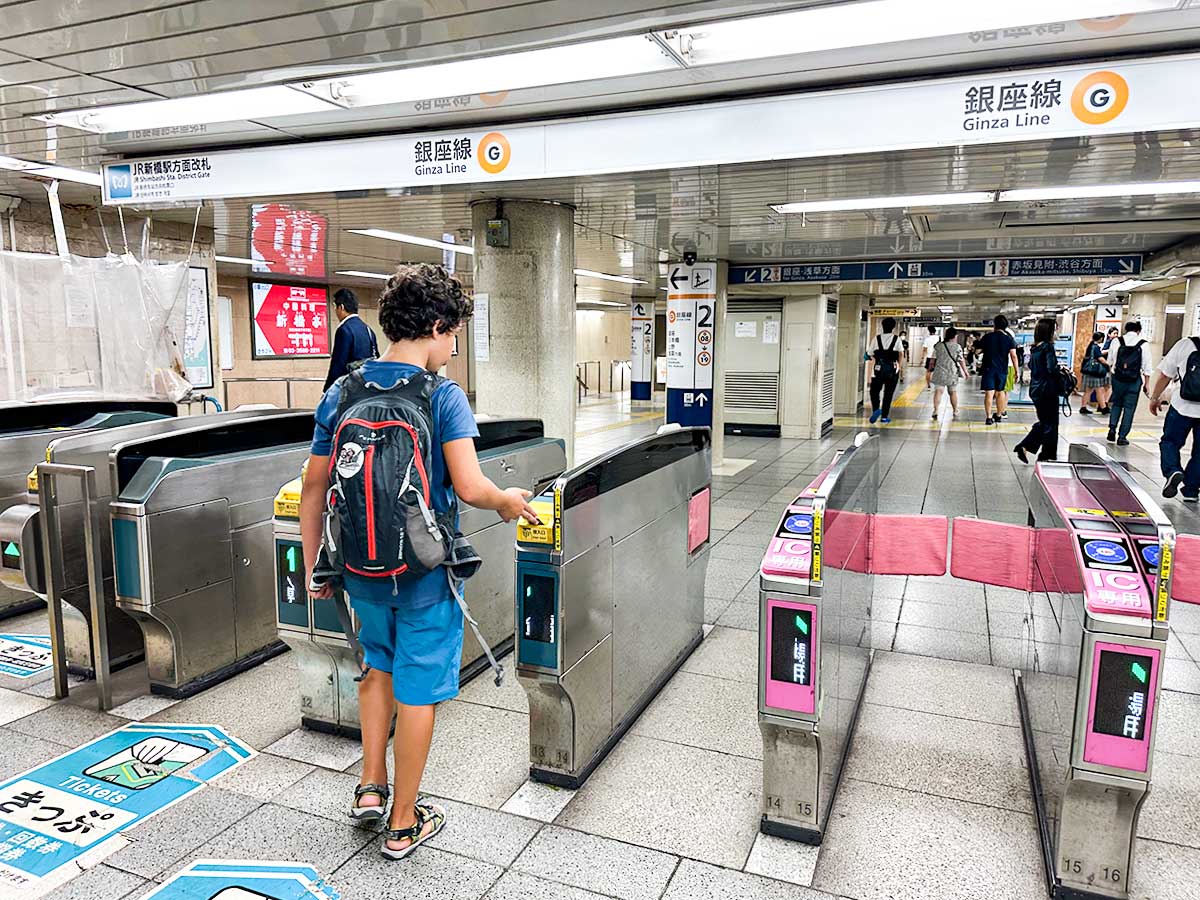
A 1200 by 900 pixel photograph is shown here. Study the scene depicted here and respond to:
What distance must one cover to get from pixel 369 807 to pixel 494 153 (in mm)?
3094

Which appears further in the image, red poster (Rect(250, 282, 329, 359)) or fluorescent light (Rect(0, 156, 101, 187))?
red poster (Rect(250, 282, 329, 359))

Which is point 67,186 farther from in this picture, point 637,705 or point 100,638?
point 637,705

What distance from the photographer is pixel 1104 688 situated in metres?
2.03

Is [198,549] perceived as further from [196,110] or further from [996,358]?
[996,358]

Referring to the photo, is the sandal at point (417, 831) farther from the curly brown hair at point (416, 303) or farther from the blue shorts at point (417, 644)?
the curly brown hair at point (416, 303)

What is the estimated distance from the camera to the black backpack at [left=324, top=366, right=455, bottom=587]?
2104 mm

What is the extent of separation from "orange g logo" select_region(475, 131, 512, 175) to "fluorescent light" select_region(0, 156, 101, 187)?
3171 millimetres

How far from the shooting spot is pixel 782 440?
1213cm

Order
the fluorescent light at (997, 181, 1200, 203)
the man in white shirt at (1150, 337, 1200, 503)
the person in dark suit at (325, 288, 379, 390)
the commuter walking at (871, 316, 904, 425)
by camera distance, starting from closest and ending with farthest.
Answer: the fluorescent light at (997, 181, 1200, 203), the person in dark suit at (325, 288, 379, 390), the man in white shirt at (1150, 337, 1200, 503), the commuter walking at (871, 316, 904, 425)

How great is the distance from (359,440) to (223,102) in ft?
9.54

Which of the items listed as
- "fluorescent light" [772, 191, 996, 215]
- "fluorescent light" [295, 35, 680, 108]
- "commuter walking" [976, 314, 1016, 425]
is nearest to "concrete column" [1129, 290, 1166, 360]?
→ "commuter walking" [976, 314, 1016, 425]

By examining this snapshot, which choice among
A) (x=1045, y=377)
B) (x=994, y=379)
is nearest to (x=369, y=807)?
(x=1045, y=377)

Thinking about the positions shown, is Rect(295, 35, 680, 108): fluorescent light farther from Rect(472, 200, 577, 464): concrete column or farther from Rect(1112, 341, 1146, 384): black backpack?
Rect(1112, 341, 1146, 384): black backpack

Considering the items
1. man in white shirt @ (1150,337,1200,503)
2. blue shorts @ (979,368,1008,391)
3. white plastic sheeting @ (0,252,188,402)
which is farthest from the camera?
blue shorts @ (979,368,1008,391)
